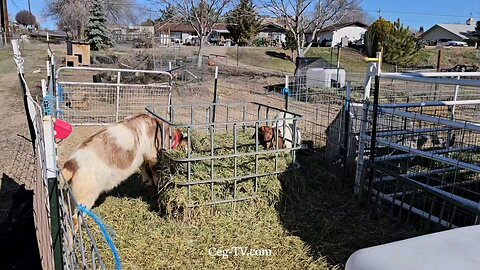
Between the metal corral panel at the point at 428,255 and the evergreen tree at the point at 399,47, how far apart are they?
29.1 meters

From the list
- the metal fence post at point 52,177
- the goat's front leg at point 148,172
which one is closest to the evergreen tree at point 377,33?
the goat's front leg at point 148,172

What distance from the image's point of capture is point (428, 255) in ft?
3.40

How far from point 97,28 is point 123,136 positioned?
30.3 metres

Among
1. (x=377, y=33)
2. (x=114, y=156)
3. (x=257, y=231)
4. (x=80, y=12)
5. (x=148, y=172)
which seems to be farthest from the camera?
(x=80, y=12)

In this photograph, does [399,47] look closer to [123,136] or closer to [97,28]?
[97,28]

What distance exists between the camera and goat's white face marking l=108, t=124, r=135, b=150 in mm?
4309

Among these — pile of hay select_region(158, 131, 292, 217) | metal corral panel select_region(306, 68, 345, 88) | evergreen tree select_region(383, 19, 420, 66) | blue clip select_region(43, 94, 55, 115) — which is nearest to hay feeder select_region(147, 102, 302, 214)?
pile of hay select_region(158, 131, 292, 217)

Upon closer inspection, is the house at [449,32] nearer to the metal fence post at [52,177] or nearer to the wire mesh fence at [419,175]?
the wire mesh fence at [419,175]

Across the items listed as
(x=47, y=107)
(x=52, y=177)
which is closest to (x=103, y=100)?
(x=47, y=107)

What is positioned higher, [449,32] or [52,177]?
[449,32]

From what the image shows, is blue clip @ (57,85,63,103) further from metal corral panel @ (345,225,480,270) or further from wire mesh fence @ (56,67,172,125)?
metal corral panel @ (345,225,480,270)

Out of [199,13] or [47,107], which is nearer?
[47,107]

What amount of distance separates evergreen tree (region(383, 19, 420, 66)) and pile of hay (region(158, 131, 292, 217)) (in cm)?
2603

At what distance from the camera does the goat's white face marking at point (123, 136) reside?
4.31m
